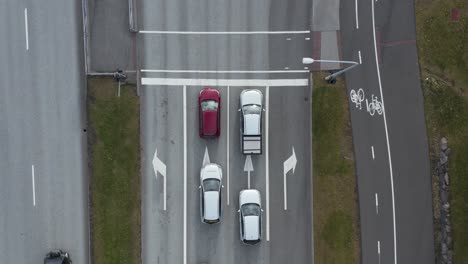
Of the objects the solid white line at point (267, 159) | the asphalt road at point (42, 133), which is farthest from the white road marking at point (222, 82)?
the asphalt road at point (42, 133)

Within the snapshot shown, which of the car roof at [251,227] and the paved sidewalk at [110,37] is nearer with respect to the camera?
the car roof at [251,227]

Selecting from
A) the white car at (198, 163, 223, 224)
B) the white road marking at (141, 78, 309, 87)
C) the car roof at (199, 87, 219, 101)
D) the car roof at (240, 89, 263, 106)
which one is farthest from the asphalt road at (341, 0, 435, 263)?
the white car at (198, 163, 223, 224)

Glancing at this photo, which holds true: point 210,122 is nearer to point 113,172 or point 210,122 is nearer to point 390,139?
point 113,172

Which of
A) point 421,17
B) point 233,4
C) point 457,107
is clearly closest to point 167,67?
point 233,4

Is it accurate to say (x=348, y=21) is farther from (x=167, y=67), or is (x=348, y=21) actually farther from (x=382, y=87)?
(x=167, y=67)

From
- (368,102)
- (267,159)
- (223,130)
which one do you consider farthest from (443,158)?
(223,130)

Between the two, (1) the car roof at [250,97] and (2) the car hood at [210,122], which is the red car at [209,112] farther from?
(1) the car roof at [250,97]
